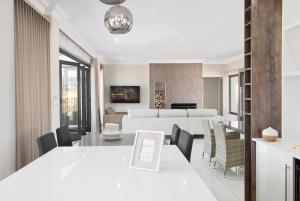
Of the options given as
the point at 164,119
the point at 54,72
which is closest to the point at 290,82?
the point at 54,72

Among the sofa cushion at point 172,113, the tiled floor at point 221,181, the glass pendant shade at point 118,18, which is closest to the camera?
the glass pendant shade at point 118,18

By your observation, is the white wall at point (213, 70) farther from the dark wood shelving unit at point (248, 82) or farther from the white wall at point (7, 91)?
the white wall at point (7, 91)

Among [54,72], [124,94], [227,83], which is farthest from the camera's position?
[124,94]

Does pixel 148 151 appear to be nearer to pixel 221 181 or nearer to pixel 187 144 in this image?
pixel 187 144

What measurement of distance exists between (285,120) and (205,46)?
18.8ft

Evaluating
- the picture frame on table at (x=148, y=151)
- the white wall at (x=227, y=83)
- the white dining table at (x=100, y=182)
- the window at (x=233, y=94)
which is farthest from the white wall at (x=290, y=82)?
the white wall at (x=227, y=83)

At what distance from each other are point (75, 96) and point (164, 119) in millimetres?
2750

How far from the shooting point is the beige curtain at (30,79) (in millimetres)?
3305

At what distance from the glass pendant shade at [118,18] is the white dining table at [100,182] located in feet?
4.27

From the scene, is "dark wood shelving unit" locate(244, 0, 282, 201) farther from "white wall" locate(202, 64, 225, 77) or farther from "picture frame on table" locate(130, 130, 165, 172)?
"white wall" locate(202, 64, 225, 77)

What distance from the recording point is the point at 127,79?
1170 cm

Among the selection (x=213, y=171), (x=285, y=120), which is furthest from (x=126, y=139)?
(x=213, y=171)

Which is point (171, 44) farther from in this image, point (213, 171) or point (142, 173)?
point (142, 173)

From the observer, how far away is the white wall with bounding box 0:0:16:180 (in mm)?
2959
